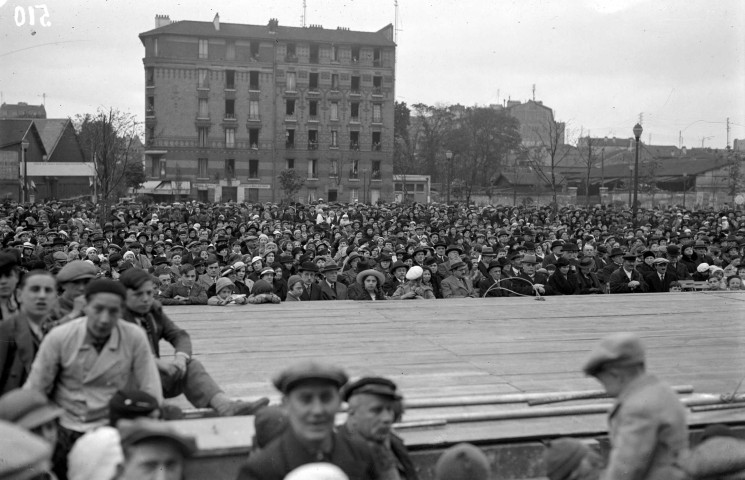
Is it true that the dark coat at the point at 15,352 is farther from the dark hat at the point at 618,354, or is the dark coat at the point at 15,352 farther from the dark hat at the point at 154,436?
the dark hat at the point at 618,354

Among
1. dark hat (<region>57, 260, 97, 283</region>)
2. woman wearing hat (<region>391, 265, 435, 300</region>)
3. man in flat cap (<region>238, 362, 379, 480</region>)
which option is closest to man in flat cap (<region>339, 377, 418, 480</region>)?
man in flat cap (<region>238, 362, 379, 480</region>)

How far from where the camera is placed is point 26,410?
4305 millimetres

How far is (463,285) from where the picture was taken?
13.4 meters

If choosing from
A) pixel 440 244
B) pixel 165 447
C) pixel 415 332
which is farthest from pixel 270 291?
pixel 165 447

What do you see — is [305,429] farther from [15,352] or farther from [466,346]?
[466,346]

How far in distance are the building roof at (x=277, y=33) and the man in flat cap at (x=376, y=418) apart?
6680 centimetres

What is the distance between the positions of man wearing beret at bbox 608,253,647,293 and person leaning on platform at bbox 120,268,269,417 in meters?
9.32

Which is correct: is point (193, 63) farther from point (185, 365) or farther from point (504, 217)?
point (185, 365)

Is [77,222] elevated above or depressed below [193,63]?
below

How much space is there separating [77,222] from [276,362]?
2254 cm

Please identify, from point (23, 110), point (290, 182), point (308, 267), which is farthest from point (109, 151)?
point (23, 110)

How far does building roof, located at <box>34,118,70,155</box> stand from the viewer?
75.4 meters

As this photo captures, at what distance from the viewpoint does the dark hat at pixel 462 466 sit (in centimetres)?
460

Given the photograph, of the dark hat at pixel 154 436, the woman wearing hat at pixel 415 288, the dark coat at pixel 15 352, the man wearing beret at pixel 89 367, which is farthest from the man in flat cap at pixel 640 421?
the woman wearing hat at pixel 415 288
